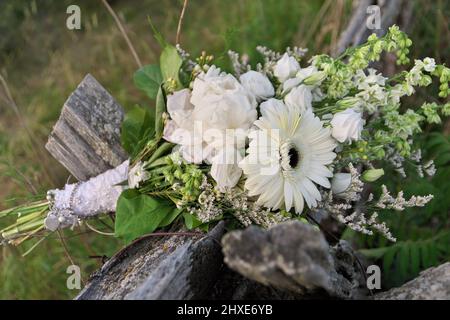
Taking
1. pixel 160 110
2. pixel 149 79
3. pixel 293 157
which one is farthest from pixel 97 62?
pixel 293 157

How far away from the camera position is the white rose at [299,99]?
1420 millimetres

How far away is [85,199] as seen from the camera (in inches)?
66.2

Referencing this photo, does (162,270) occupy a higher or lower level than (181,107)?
lower

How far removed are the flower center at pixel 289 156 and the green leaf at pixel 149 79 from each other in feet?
1.90

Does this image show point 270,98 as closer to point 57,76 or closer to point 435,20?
point 435,20

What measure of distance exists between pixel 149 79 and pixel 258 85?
443mm

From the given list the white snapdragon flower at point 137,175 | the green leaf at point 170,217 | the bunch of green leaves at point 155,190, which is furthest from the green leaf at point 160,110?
the green leaf at point 170,217

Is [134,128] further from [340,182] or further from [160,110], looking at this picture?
[340,182]

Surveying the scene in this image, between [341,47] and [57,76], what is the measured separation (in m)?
2.06

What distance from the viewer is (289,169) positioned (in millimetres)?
1350

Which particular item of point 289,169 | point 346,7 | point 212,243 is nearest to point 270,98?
point 289,169

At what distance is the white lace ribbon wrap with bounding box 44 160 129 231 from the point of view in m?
1.66

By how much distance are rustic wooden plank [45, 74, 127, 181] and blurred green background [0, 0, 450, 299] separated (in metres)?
0.22

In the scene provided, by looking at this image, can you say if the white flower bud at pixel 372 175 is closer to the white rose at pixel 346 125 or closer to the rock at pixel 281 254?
the white rose at pixel 346 125
